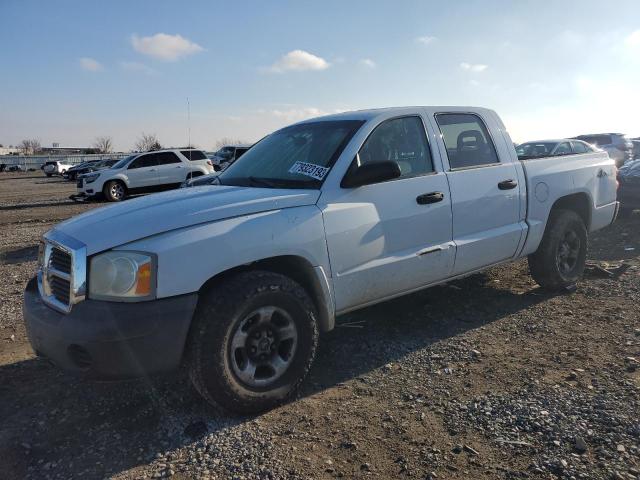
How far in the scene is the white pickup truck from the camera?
2.79 meters

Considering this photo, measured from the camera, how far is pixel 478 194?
14.4 ft

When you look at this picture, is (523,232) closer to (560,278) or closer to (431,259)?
(560,278)

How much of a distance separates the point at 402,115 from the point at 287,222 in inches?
61.2

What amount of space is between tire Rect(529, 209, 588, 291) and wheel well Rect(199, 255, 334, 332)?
286 cm

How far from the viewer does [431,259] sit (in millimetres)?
4023

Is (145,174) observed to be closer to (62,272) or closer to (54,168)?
(62,272)

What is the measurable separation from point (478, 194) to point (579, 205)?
200 centimetres

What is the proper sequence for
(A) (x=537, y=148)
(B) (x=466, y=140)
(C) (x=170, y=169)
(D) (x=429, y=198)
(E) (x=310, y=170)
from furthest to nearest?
(C) (x=170, y=169), (A) (x=537, y=148), (B) (x=466, y=140), (D) (x=429, y=198), (E) (x=310, y=170)

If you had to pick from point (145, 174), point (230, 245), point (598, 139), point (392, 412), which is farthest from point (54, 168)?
point (392, 412)

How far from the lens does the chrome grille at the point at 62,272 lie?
283cm

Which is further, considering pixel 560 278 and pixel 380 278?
pixel 560 278

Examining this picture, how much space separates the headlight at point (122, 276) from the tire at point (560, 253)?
404 cm

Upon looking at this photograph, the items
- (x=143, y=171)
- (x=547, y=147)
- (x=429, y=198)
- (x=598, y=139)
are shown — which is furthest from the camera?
(x=598, y=139)

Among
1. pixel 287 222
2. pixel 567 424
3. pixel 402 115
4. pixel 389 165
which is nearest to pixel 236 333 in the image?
pixel 287 222
